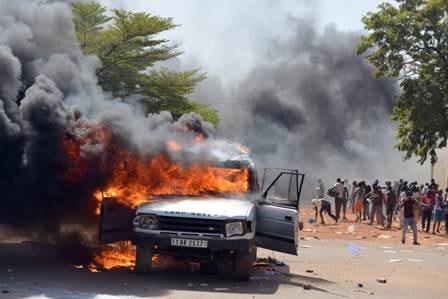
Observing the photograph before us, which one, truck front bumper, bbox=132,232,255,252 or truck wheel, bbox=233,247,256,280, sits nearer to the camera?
truck front bumper, bbox=132,232,255,252

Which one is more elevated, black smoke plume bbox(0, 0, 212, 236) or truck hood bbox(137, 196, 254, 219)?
black smoke plume bbox(0, 0, 212, 236)

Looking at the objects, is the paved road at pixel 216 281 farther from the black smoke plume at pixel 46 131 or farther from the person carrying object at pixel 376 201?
the person carrying object at pixel 376 201

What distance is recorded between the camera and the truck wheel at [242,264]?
10828mm

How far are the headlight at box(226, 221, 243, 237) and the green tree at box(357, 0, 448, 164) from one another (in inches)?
652

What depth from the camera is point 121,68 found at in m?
26.6

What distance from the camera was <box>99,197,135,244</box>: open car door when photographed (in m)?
10.7

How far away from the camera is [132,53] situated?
26.8 metres

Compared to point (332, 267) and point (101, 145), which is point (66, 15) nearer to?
point (101, 145)

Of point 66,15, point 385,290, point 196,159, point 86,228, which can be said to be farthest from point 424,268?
point 66,15

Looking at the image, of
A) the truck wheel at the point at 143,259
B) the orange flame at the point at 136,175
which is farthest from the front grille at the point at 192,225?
the orange flame at the point at 136,175

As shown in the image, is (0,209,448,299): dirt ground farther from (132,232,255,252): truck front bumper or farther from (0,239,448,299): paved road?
(132,232,255,252): truck front bumper

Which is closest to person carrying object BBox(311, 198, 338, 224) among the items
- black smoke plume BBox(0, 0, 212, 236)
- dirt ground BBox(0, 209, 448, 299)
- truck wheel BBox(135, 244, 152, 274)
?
dirt ground BBox(0, 209, 448, 299)

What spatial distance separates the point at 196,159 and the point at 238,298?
3.01 meters

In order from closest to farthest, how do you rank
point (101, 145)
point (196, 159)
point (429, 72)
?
point (101, 145)
point (196, 159)
point (429, 72)
